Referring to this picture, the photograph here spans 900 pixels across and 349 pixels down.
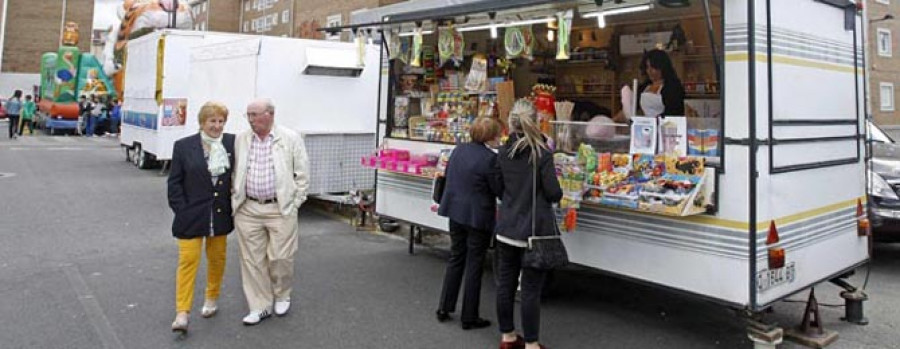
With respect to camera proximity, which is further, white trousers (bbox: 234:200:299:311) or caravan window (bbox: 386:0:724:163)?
caravan window (bbox: 386:0:724:163)

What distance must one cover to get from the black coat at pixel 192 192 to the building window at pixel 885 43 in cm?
3861

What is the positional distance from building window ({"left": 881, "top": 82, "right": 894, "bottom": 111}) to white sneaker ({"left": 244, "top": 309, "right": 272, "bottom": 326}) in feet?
127

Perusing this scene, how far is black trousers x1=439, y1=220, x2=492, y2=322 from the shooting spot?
15.4 feet

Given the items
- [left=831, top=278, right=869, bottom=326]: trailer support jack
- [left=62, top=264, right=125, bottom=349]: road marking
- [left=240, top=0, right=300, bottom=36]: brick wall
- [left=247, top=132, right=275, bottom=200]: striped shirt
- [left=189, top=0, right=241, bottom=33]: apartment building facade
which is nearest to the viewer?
[left=62, top=264, right=125, bottom=349]: road marking

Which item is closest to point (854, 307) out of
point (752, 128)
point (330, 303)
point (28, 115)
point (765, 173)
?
point (765, 173)

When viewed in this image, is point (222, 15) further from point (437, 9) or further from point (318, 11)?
point (437, 9)

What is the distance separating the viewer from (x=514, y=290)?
428 centimetres

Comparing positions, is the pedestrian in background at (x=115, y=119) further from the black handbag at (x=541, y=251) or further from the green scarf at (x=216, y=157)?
the black handbag at (x=541, y=251)

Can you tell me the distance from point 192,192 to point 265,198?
1.65 feet

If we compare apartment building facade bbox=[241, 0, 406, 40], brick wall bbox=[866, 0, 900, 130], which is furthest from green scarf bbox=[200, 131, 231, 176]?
brick wall bbox=[866, 0, 900, 130]

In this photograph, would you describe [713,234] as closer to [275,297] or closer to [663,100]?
[663,100]

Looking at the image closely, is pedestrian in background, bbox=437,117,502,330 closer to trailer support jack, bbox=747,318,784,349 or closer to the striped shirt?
the striped shirt

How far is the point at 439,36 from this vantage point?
20.9ft

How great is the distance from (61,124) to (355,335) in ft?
92.8
